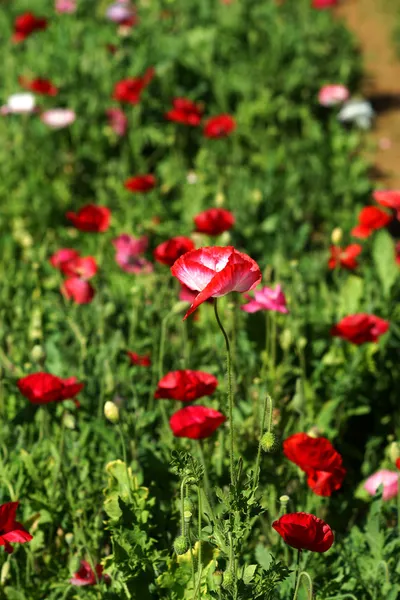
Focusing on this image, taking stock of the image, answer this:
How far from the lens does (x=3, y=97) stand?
5.44m

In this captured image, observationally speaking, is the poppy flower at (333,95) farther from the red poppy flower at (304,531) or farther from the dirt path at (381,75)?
the red poppy flower at (304,531)

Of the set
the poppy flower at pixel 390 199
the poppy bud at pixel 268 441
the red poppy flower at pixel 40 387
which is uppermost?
the poppy bud at pixel 268 441

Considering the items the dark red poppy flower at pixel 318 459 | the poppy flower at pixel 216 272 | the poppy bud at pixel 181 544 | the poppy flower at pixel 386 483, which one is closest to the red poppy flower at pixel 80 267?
the poppy flower at pixel 386 483

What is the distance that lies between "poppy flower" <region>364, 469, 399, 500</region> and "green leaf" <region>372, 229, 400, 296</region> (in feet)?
2.98

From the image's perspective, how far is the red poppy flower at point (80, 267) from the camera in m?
3.21

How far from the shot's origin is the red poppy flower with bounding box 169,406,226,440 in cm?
209

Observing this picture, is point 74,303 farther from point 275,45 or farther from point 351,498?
point 275,45

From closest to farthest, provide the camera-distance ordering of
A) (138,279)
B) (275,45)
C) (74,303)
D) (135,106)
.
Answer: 1. (74,303)
2. (138,279)
3. (135,106)
4. (275,45)

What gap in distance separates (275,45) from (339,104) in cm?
91

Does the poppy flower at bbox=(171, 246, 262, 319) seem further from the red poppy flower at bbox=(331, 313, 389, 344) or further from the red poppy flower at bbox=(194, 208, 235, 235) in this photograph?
the red poppy flower at bbox=(194, 208, 235, 235)

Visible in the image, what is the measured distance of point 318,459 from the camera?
2.06 metres

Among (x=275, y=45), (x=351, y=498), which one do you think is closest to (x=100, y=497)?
(x=351, y=498)

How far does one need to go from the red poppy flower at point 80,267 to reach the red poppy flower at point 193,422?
1.18 meters

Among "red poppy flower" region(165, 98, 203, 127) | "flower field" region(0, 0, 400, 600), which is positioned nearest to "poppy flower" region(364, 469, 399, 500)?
"flower field" region(0, 0, 400, 600)
